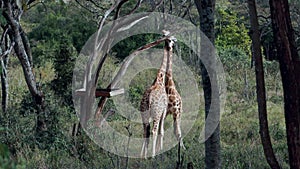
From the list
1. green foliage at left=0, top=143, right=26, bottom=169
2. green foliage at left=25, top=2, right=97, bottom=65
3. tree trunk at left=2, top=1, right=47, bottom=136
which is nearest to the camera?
green foliage at left=0, top=143, right=26, bottom=169

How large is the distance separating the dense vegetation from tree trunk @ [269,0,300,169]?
5.35ft

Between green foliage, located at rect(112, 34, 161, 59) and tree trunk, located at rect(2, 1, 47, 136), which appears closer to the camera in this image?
tree trunk, located at rect(2, 1, 47, 136)

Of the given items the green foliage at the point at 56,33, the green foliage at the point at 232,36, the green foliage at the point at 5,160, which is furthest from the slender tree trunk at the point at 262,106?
the green foliage at the point at 232,36

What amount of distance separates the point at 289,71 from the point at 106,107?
19.4 feet

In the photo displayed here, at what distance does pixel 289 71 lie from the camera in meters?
3.56

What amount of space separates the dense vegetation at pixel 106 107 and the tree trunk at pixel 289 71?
163 centimetres

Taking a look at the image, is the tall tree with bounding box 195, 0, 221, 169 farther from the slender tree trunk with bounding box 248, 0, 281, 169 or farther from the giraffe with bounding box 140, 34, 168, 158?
the giraffe with bounding box 140, 34, 168, 158

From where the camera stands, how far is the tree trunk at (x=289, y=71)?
354 cm

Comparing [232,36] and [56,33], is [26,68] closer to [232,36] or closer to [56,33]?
[232,36]

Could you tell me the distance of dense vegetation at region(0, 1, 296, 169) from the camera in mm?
5398

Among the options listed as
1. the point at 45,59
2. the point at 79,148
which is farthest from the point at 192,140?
the point at 45,59

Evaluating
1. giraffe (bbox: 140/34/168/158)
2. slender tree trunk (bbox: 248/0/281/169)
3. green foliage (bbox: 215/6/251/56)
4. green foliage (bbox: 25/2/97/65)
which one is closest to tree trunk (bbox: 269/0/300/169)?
slender tree trunk (bbox: 248/0/281/169)

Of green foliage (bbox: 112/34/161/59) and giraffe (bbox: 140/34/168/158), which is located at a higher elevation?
green foliage (bbox: 112/34/161/59)

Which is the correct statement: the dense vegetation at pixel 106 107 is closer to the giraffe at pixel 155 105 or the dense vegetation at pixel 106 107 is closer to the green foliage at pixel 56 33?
the green foliage at pixel 56 33
